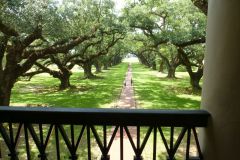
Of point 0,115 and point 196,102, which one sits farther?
point 196,102

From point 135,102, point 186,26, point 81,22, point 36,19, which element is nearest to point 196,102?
point 135,102

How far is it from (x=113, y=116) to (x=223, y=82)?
2.79 ft

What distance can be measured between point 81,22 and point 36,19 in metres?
5.49

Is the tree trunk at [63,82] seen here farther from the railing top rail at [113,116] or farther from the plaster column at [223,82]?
the plaster column at [223,82]

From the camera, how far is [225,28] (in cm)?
176

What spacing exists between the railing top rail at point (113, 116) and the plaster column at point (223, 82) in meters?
0.15

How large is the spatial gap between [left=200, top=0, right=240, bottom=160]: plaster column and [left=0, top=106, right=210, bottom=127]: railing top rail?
0.50ft

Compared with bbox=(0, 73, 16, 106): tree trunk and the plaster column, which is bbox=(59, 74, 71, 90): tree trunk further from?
the plaster column

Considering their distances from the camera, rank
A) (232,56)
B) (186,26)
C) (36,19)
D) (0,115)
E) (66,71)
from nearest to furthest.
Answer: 1. (232,56)
2. (0,115)
3. (36,19)
4. (186,26)
5. (66,71)

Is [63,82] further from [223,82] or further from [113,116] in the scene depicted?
[223,82]

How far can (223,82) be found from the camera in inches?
70.3

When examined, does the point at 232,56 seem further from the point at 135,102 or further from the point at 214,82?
the point at 135,102

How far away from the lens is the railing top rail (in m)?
1.99

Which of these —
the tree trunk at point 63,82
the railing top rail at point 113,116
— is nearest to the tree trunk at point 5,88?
the railing top rail at point 113,116
